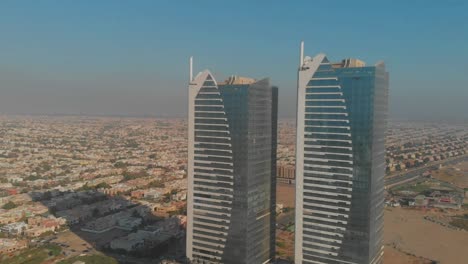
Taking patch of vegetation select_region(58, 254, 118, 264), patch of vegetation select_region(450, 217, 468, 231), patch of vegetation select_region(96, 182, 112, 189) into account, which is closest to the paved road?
patch of vegetation select_region(450, 217, 468, 231)

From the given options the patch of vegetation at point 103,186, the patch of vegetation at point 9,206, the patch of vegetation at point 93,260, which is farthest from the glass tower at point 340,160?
the patch of vegetation at point 103,186

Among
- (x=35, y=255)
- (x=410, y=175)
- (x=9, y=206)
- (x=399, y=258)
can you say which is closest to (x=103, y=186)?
(x=9, y=206)

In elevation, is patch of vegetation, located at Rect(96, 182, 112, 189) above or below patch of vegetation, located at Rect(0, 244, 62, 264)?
above

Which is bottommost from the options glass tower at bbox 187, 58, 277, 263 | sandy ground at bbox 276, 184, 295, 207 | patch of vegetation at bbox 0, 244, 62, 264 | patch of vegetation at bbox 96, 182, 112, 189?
patch of vegetation at bbox 0, 244, 62, 264

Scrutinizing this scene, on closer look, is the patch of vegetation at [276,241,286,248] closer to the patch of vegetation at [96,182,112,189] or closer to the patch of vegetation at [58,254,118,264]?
the patch of vegetation at [58,254,118,264]

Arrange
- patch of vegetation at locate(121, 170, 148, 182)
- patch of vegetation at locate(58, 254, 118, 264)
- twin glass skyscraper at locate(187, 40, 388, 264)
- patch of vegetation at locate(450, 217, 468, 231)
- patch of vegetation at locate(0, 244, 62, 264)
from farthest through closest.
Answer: patch of vegetation at locate(121, 170, 148, 182), patch of vegetation at locate(450, 217, 468, 231), patch of vegetation at locate(0, 244, 62, 264), patch of vegetation at locate(58, 254, 118, 264), twin glass skyscraper at locate(187, 40, 388, 264)

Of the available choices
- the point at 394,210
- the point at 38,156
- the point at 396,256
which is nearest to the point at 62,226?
the point at 396,256

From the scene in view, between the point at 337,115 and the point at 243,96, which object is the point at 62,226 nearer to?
the point at 243,96
